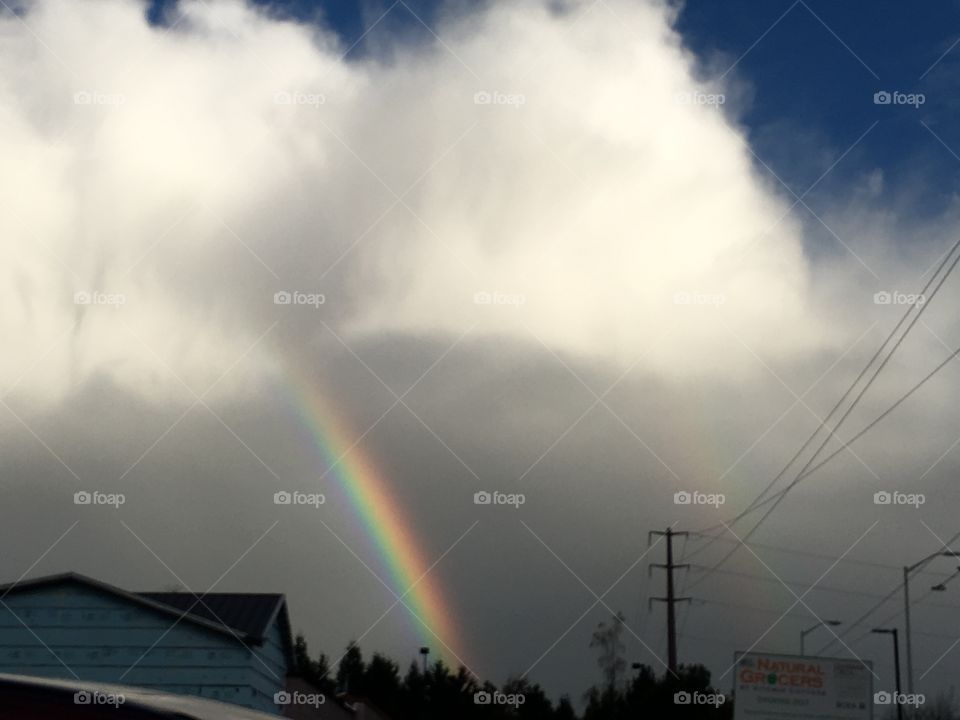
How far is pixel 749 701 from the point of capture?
81.9 ft

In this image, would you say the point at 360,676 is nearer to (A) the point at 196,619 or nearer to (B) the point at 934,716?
(B) the point at 934,716

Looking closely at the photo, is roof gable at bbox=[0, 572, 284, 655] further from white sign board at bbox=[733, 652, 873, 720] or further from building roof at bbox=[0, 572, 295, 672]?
white sign board at bbox=[733, 652, 873, 720]

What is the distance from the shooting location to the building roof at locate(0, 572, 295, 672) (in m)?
25.1

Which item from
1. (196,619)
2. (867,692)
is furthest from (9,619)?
(867,692)

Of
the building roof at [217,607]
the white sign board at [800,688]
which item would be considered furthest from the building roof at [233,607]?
the white sign board at [800,688]

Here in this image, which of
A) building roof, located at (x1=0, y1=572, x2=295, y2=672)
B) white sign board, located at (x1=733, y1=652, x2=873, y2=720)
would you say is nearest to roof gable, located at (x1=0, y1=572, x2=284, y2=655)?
building roof, located at (x1=0, y1=572, x2=295, y2=672)

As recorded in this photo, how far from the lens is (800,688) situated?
2502 centimetres

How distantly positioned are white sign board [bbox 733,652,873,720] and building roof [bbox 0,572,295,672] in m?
10.9

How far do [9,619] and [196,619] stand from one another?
4.31 metres

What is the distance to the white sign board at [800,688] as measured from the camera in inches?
977

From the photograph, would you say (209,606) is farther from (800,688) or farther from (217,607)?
(800,688)

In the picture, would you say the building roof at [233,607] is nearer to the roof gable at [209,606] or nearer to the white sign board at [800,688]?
the roof gable at [209,606]

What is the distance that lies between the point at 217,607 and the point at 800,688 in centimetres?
1376

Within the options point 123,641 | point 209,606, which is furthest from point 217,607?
point 123,641
